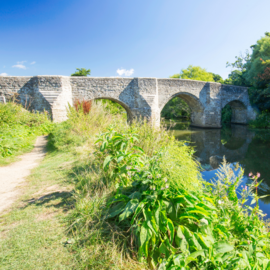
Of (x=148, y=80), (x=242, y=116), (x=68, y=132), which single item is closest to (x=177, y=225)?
(x=68, y=132)

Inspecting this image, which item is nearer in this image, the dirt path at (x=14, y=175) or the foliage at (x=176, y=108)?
the dirt path at (x=14, y=175)

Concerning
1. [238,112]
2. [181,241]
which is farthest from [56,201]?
[238,112]

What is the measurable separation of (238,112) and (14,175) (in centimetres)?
2134

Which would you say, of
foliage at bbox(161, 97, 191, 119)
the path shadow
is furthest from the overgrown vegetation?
foliage at bbox(161, 97, 191, 119)

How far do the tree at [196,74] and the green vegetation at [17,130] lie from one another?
88.3 feet

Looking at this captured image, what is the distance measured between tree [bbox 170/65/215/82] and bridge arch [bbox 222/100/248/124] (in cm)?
1156

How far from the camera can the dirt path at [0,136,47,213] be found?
2.29 meters

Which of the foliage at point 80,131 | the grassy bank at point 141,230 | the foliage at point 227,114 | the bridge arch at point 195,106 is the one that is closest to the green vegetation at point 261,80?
the foliage at point 227,114

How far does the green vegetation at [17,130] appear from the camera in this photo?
14.5 ft

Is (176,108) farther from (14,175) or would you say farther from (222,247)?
(222,247)

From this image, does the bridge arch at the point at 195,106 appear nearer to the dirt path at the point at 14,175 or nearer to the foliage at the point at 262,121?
the foliage at the point at 262,121

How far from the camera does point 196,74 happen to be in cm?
2952

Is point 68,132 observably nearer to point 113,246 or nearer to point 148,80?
point 113,246

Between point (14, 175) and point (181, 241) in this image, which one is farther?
point (14, 175)
